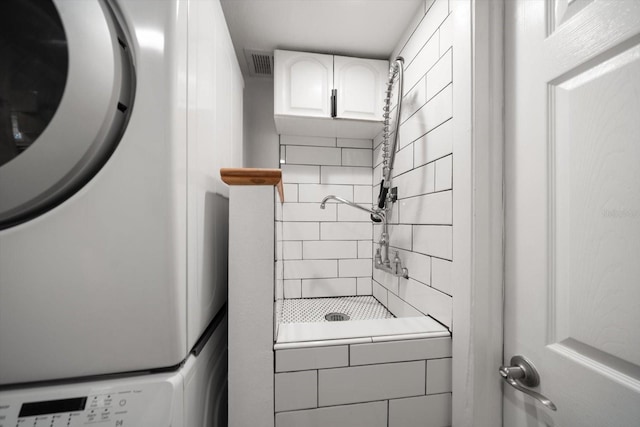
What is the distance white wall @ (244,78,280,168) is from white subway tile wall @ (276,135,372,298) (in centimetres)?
10

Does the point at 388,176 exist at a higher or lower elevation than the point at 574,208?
higher

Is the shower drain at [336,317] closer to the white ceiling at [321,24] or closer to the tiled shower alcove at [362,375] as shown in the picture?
the tiled shower alcove at [362,375]

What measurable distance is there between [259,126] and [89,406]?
4.34 ft

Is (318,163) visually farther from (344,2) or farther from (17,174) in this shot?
(17,174)

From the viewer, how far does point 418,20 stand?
93 centimetres

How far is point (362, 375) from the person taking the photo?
650mm

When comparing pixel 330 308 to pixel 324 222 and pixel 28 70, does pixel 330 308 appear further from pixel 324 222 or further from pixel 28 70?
pixel 28 70

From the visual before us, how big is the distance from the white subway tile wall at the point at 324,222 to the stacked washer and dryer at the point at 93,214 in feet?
2.73

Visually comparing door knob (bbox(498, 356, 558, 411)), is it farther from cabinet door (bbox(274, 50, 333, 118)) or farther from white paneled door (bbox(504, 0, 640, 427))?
cabinet door (bbox(274, 50, 333, 118))

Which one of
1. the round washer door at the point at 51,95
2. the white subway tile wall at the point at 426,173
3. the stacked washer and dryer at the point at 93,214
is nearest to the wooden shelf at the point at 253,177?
the stacked washer and dryer at the point at 93,214

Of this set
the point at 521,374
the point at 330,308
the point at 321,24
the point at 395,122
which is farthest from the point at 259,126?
the point at 521,374

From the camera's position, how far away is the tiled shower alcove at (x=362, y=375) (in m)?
0.62

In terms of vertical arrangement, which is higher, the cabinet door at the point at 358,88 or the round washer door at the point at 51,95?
the cabinet door at the point at 358,88

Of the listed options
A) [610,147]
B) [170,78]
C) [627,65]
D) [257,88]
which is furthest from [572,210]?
[257,88]
